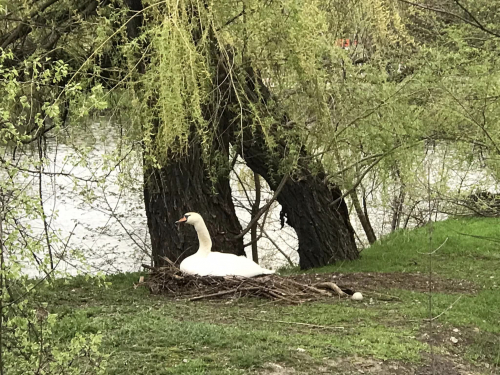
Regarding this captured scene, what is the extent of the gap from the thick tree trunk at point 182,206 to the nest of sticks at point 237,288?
1.13 m

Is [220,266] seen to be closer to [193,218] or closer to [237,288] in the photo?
[237,288]

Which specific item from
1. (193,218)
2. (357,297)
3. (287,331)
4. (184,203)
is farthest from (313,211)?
(287,331)

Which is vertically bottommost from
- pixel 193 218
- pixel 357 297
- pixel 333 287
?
pixel 357 297

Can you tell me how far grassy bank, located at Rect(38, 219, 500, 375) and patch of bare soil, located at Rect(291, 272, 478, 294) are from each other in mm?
52

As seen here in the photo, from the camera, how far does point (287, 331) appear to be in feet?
15.3

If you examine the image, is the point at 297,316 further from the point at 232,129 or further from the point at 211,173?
the point at 232,129

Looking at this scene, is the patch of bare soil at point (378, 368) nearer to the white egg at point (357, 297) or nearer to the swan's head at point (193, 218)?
the white egg at point (357, 297)

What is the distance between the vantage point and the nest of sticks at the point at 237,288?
571 centimetres

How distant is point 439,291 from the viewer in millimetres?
6914

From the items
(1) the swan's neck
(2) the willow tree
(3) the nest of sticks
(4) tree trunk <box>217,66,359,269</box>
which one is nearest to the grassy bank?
(3) the nest of sticks


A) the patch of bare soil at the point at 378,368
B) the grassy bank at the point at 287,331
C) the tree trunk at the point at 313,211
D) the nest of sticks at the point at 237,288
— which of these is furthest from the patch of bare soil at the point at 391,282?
the patch of bare soil at the point at 378,368

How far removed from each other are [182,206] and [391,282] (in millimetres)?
2508

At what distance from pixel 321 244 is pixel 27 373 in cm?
667

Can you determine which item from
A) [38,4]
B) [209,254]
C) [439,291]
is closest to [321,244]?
[439,291]
